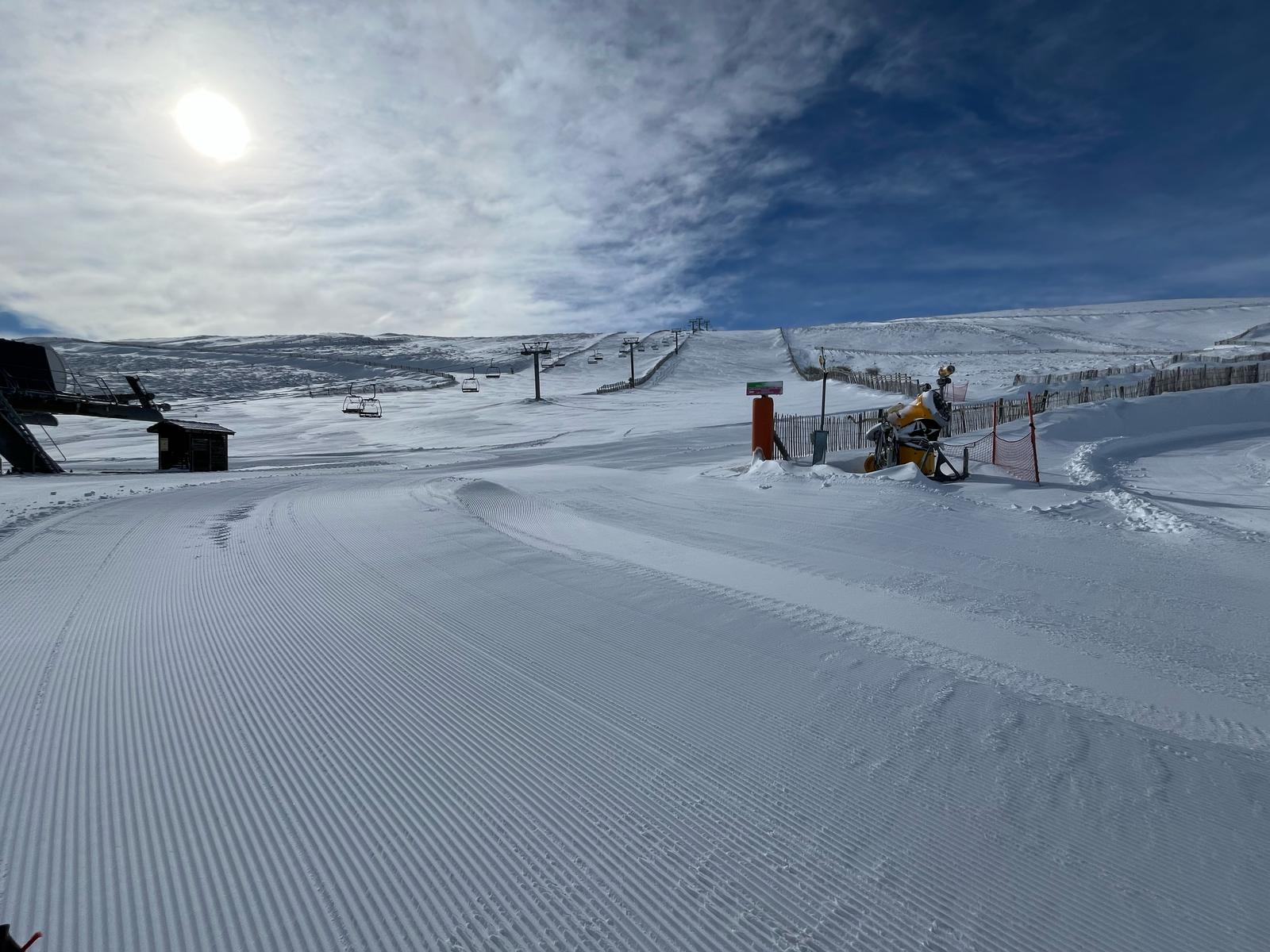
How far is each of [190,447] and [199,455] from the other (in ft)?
1.25

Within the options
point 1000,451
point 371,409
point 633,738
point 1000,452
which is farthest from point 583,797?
point 371,409

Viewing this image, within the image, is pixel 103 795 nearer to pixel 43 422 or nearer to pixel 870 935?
pixel 870 935

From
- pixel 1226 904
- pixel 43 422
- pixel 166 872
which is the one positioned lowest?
pixel 1226 904

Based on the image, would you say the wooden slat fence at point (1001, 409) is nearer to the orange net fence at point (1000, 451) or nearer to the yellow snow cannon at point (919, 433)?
the yellow snow cannon at point (919, 433)

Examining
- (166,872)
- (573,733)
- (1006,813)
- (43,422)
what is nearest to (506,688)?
(573,733)

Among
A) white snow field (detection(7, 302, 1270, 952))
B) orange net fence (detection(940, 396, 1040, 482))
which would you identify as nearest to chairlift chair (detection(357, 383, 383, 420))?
white snow field (detection(7, 302, 1270, 952))

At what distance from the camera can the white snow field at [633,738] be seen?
202cm

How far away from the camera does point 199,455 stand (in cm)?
2108

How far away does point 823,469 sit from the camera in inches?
432

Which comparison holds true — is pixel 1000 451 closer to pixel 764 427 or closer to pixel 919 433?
pixel 919 433

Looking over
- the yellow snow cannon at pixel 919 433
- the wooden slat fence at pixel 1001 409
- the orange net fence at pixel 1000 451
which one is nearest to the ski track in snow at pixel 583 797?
the yellow snow cannon at pixel 919 433

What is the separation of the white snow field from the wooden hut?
51.2 feet

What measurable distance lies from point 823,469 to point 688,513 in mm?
3346

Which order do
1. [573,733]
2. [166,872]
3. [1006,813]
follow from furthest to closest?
[573,733] → [1006,813] → [166,872]
